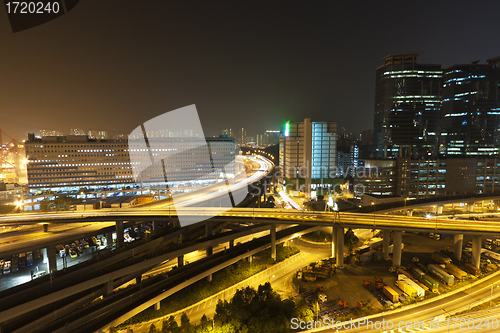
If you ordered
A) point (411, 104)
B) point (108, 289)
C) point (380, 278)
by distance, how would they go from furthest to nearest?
point (411, 104) → point (380, 278) → point (108, 289)

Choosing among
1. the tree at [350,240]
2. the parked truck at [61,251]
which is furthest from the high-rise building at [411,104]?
the parked truck at [61,251]

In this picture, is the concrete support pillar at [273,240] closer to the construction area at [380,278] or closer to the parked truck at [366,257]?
the construction area at [380,278]

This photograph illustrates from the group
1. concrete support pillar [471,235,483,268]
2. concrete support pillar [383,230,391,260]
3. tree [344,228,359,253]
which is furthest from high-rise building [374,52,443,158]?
concrete support pillar [383,230,391,260]

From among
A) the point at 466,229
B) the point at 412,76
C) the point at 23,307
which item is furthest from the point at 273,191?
the point at 412,76

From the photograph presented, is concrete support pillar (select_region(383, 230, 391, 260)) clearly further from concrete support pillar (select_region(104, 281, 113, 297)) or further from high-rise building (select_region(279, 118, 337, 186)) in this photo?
high-rise building (select_region(279, 118, 337, 186))

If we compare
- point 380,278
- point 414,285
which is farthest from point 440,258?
point 380,278

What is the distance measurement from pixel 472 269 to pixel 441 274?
300cm

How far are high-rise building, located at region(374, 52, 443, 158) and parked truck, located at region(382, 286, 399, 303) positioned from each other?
143 feet

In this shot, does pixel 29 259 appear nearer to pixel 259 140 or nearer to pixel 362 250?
pixel 362 250

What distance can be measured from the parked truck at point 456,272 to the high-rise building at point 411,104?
38.6 metres

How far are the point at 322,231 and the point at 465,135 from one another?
160 feet

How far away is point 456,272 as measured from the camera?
15.4m

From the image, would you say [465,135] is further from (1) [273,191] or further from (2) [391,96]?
(1) [273,191]

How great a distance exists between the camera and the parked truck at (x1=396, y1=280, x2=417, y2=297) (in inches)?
519
